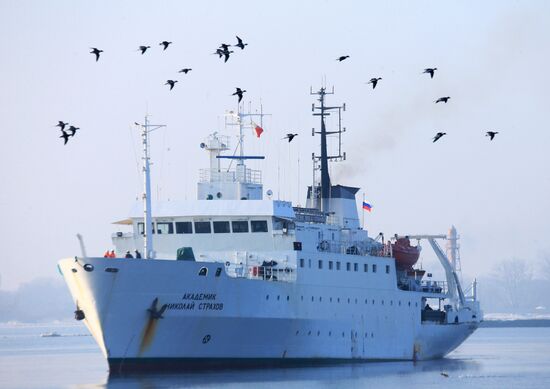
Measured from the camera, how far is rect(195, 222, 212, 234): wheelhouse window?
5825 centimetres

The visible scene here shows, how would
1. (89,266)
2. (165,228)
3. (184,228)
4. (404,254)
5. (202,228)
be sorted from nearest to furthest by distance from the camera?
1. (89,266)
2. (202,228)
3. (184,228)
4. (165,228)
5. (404,254)

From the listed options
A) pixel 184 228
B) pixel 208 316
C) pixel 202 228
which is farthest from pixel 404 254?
pixel 208 316

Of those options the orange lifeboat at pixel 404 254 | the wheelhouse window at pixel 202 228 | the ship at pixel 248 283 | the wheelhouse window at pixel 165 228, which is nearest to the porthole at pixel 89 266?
the ship at pixel 248 283

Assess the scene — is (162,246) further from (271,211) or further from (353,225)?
(353,225)

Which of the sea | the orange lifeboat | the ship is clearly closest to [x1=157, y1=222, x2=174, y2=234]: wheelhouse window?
the ship

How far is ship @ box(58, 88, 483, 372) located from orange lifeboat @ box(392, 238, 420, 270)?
0.07 meters

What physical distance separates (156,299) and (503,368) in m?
19.8

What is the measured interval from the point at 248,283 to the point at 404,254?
1468cm

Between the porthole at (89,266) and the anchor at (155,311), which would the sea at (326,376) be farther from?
the porthole at (89,266)

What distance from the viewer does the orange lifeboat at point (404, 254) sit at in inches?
2655

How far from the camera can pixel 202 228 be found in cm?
5831

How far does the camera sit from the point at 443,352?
7169 cm

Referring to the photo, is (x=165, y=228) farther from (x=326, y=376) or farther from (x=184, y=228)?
(x=326, y=376)

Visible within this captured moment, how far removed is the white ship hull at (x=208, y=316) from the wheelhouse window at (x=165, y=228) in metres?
5.33
